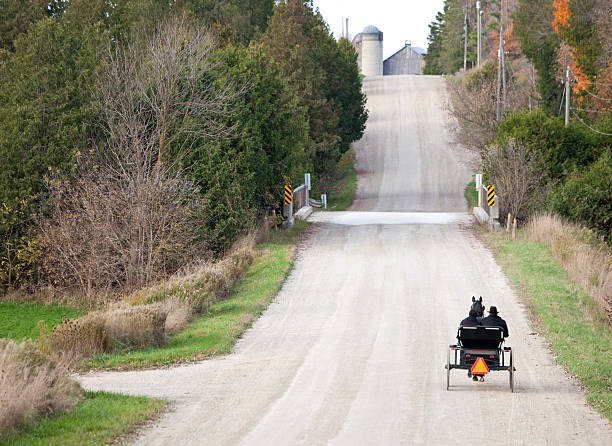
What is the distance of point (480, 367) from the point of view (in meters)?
11.9

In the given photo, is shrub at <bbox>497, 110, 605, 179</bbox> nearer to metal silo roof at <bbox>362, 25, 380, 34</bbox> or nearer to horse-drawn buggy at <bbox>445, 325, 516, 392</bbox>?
horse-drawn buggy at <bbox>445, 325, 516, 392</bbox>

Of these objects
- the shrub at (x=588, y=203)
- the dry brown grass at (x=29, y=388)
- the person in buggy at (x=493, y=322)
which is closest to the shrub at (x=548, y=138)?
the shrub at (x=588, y=203)

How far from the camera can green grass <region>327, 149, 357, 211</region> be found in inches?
2040

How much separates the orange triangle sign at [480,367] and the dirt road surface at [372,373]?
0.29 m

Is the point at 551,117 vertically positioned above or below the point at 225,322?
above

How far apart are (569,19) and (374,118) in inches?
1377

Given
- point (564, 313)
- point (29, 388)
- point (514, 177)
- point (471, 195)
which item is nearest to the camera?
point (29, 388)

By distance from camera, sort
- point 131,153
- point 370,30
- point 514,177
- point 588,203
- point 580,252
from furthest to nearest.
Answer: point 370,30
point 514,177
point 588,203
point 131,153
point 580,252

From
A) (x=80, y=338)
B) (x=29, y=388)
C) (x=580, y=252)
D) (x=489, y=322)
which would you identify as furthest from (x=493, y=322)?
(x=580, y=252)

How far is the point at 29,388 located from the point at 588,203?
2347 centimetres

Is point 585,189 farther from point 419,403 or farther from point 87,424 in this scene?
point 87,424

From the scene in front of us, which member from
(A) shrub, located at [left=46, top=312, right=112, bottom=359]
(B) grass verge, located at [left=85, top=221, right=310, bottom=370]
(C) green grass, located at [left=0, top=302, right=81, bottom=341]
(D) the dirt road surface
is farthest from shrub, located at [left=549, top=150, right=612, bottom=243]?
(A) shrub, located at [left=46, top=312, right=112, bottom=359]

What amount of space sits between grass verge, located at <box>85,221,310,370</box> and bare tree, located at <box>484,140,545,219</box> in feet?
27.7

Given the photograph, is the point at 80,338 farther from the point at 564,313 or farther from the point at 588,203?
the point at 588,203
